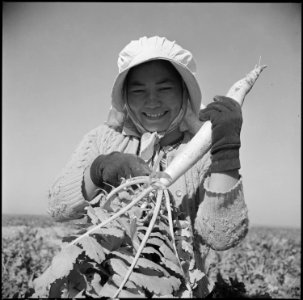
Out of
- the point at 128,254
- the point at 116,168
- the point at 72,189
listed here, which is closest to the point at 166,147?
the point at 116,168

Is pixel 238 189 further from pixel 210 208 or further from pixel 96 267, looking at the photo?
pixel 96 267

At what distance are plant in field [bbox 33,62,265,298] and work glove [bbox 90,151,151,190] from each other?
0.11 m

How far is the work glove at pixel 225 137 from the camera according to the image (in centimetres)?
164

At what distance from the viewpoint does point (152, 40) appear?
6.73ft

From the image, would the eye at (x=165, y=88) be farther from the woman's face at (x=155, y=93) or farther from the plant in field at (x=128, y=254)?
the plant in field at (x=128, y=254)

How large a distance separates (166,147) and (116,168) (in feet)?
1.38

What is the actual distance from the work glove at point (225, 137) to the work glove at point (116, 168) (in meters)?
0.31

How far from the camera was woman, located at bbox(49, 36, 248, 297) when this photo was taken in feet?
5.52

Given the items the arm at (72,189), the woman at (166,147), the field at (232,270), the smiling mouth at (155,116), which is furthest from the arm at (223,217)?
the field at (232,270)

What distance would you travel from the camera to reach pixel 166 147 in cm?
211

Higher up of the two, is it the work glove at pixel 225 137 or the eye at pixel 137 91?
the eye at pixel 137 91

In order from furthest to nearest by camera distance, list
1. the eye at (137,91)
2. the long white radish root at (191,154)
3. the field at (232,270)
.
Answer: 1. the field at (232,270)
2. the eye at (137,91)
3. the long white radish root at (191,154)

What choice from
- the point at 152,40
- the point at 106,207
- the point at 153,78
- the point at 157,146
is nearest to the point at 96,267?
the point at 106,207

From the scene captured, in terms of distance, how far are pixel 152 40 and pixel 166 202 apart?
0.94m
